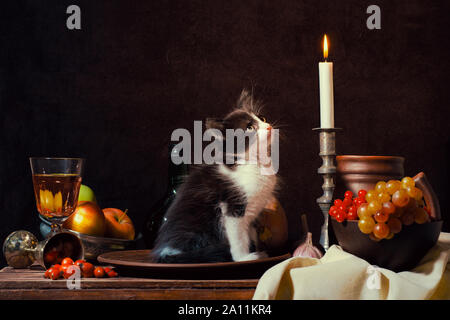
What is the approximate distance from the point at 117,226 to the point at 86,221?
0.13 meters

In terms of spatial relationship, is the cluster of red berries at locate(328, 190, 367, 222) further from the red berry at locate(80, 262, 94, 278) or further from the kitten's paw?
the red berry at locate(80, 262, 94, 278)

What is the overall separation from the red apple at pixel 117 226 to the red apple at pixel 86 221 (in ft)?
0.22

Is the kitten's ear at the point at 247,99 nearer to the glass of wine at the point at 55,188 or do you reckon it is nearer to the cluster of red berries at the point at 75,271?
the glass of wine at the point at 55,188

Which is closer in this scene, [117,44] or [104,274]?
[104,274]

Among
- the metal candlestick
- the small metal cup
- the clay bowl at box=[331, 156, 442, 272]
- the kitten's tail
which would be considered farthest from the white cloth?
the small metal cup

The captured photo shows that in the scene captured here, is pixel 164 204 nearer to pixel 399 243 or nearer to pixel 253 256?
pixel 253 256

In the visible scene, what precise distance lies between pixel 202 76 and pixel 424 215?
961 mm

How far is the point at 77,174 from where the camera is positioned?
1139 millimetres

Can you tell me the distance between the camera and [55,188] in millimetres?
1095

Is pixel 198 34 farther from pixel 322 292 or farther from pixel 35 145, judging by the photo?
pixel 322 292

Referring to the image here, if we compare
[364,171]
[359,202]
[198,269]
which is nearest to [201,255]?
[198,269]

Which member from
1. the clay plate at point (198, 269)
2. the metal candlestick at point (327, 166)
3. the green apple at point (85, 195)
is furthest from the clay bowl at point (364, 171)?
the green apple at point (85, 195)

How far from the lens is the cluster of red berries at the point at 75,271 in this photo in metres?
0.96
